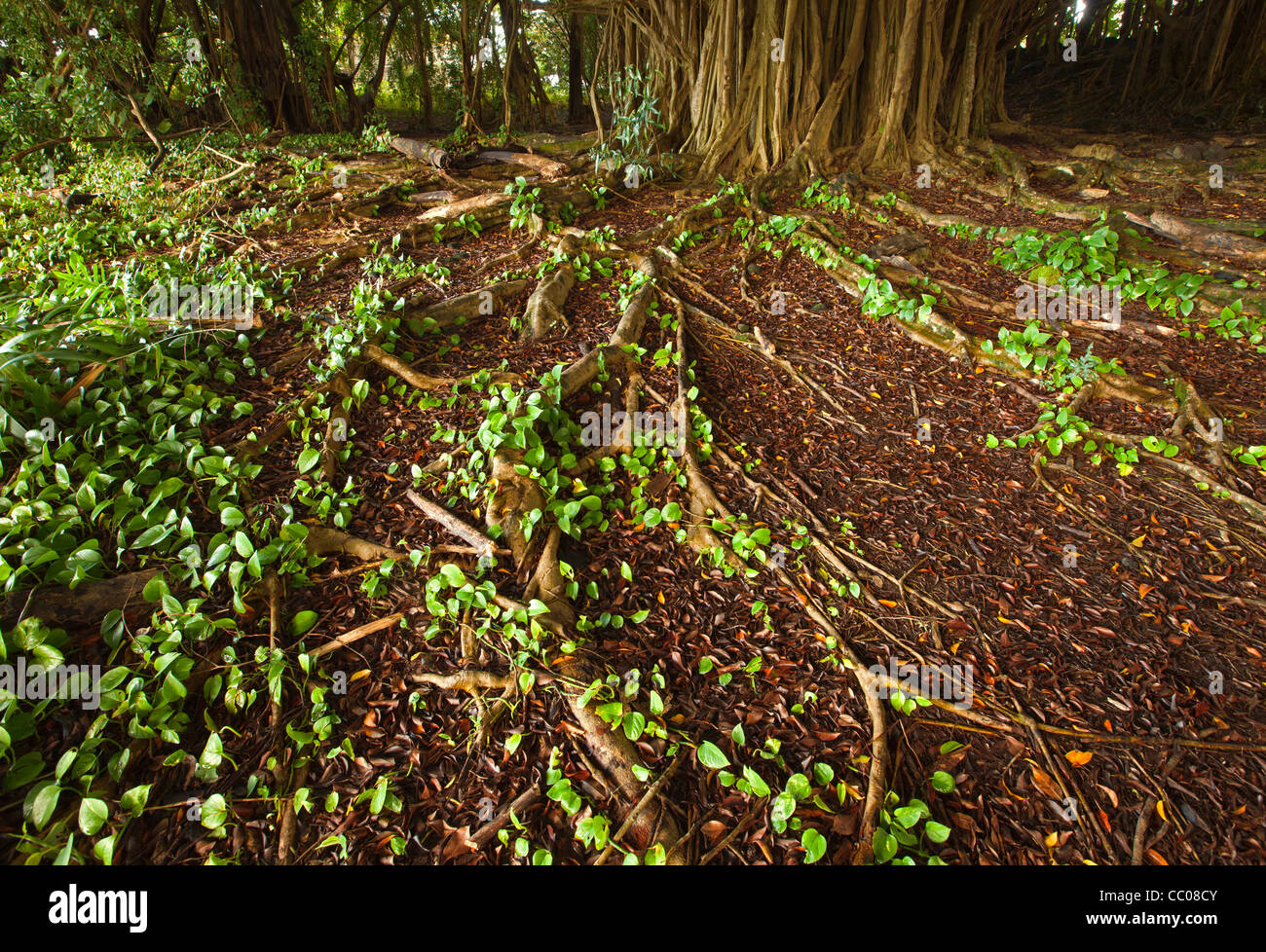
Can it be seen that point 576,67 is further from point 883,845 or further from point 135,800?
point 883,845

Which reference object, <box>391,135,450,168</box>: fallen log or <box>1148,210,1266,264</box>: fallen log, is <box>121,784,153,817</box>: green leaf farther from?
<box>1148,210,1266,264</box>: fallen log

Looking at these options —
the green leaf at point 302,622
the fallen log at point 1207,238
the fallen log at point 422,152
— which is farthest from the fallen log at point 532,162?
the fallen log at point 1207,238

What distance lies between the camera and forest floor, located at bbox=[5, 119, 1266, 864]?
5.65 feet

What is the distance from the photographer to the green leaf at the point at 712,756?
180 cm

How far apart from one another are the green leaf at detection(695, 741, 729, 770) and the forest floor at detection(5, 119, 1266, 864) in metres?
0.04

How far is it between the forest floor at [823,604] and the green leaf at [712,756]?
0.04m

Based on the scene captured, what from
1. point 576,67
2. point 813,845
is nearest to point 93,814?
point 813,845

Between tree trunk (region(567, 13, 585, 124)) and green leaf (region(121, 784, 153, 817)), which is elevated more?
tree trunk (region(567, 13, 585, 124))

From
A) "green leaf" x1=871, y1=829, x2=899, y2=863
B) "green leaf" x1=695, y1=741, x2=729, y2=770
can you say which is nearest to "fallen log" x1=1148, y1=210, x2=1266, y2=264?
"green leaf" x1=871, y1=829, x2=899, y2=863

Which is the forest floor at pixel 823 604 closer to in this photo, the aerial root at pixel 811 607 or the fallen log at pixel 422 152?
the aerial root at pixel 811 607

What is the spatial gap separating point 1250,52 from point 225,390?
1334cm

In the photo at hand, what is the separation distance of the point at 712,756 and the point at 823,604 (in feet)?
2.68

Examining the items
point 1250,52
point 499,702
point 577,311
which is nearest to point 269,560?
point 499,702

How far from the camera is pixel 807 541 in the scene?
257 cm
